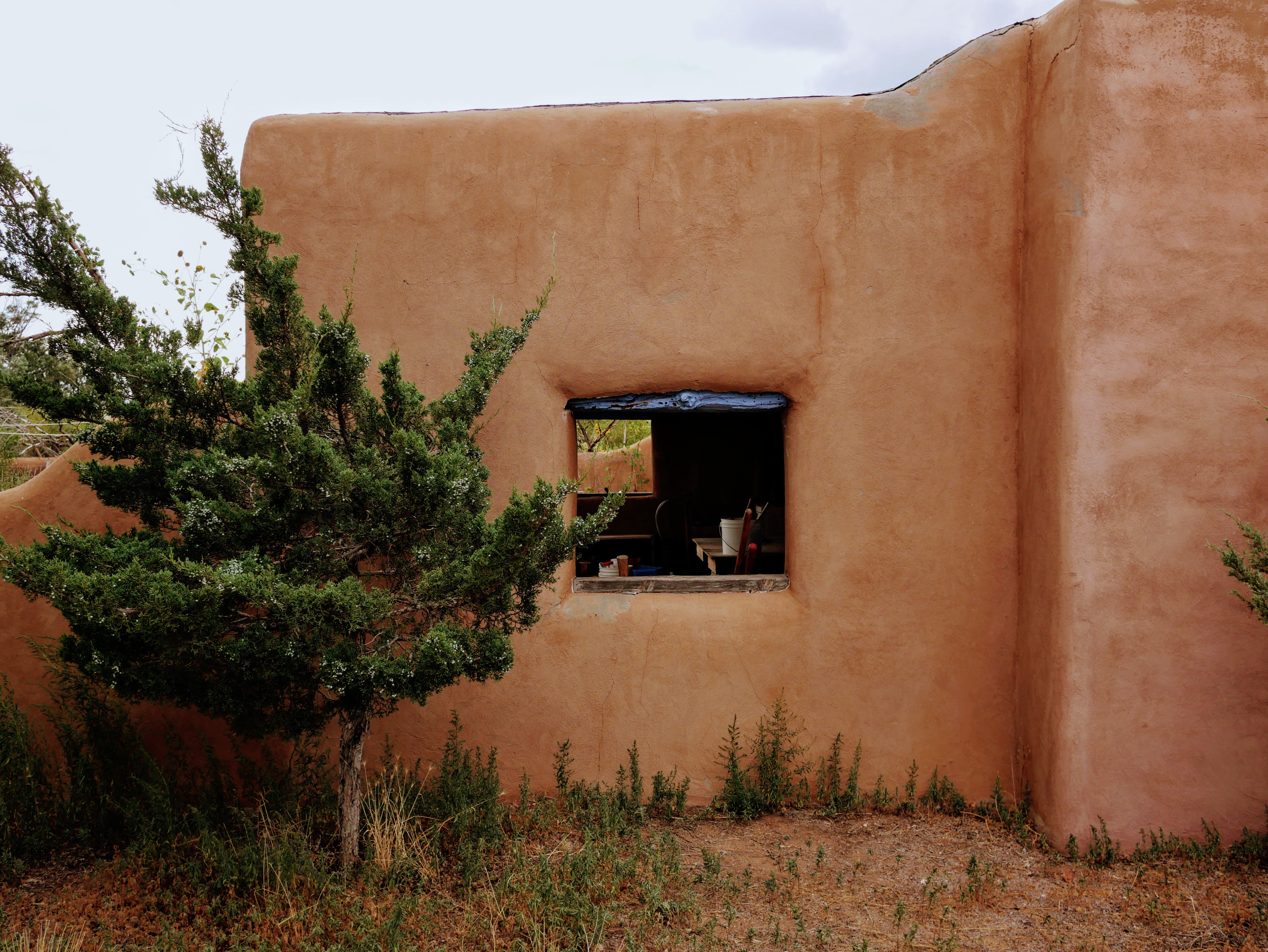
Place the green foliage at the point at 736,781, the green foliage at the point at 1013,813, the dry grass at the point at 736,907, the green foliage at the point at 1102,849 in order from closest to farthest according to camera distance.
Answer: the dry grass at the point at 736,907, the green foliage at the point at 1102,849, the green foliage at the point at 1013,813, the green foliage at the point at 736,781

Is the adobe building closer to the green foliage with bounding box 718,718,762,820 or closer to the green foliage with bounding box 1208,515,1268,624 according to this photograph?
the green foliage with bounding box 718,718,762,820

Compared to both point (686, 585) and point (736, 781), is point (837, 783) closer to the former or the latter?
→ point (736, 781)

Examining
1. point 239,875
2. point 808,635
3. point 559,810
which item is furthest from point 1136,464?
point 239,875

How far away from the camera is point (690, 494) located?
403 inches

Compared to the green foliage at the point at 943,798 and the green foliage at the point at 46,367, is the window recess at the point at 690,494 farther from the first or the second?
the green foliage at the point at 46,367

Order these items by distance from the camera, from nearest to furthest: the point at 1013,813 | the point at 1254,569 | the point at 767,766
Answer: the point at 1254,569 < the point at 1013,813 < the point at 767,766

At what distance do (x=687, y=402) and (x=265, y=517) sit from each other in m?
2.20

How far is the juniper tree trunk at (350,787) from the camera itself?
3.63m

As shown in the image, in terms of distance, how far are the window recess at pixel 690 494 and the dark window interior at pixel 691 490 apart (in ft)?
0.04

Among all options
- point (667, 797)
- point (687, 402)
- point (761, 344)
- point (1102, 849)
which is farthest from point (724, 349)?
point (1102, 849)

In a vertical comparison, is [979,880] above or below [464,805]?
below

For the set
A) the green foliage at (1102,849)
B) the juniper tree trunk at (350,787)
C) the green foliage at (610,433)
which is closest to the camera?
the juniper tree trunk at (350,787)

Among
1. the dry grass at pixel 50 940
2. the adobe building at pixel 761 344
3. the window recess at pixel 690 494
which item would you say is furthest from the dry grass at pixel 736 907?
the window recess at pixel 690 494

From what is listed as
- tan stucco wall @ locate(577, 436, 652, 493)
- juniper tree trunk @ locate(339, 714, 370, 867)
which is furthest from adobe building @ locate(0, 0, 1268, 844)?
tan stucco wall @ locate(577, 436, 652, 493)
